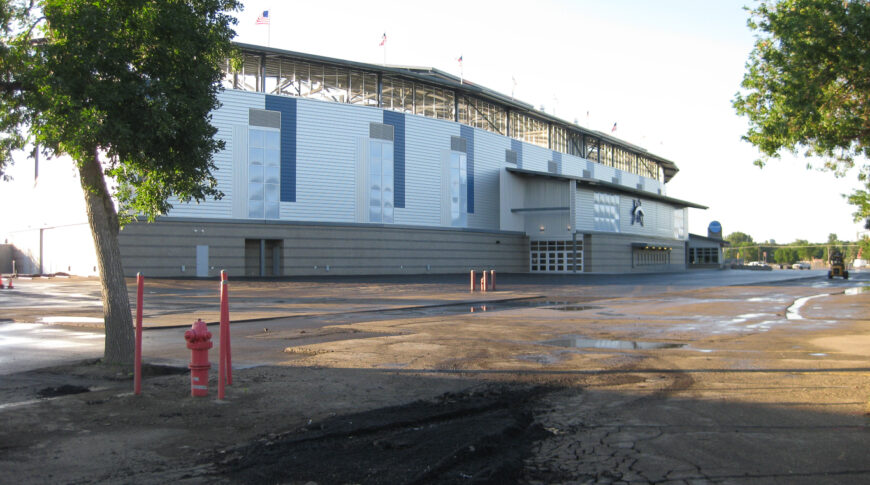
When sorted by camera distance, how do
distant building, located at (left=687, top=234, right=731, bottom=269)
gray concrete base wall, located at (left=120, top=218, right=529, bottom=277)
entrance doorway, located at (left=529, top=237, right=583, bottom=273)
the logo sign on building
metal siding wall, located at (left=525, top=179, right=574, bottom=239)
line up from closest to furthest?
gray concrete base wall, located at (left=120, top=218, right=529, bottom=277) → metal siding wall, located at (left=525, top=179, right=574, bottom=239) → entrance doorway, located at (left=529, top=237, right=583, bottom=273) → distant building, located at (left=687, top=234, right=731, bottom=269) → the logo sign on building

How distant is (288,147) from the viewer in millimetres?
46000

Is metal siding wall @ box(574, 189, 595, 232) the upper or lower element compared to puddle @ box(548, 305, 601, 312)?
upper

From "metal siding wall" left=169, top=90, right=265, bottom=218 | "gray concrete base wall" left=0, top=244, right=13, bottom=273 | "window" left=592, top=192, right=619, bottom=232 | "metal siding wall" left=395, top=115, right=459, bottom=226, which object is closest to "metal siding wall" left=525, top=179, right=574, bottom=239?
"window" left=592, top=192, right=619, bottom=232

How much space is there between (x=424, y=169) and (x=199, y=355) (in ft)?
156

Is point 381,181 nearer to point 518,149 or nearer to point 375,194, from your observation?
point 375,194

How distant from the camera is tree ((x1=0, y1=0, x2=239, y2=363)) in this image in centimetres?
759

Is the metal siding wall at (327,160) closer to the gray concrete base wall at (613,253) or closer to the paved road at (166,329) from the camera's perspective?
the paved road at (166,329)

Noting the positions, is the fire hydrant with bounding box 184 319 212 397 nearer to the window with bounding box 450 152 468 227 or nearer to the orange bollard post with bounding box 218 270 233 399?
the orange bollard post with bounding box 218 270 233 399

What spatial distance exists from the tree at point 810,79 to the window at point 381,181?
36.7m

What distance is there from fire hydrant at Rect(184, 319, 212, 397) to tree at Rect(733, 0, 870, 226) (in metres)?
12.7

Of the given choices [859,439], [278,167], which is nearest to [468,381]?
[859,439]

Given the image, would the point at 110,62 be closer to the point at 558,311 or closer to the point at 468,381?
the point at 468,381

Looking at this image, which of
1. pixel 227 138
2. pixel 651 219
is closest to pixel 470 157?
pixel 227 138

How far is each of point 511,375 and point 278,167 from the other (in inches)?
1578
